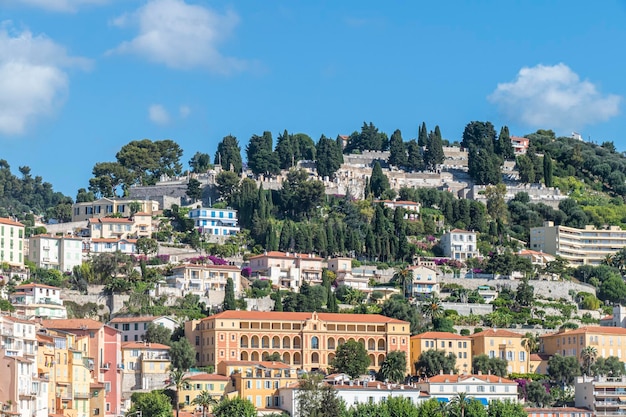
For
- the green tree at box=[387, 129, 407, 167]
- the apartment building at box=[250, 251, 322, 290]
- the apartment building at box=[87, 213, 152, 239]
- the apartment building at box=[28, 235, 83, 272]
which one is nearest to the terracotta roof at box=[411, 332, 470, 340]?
the apartment building at box=[250, 251, 322, 290]

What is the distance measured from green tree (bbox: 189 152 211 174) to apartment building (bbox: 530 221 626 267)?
29.8 meters

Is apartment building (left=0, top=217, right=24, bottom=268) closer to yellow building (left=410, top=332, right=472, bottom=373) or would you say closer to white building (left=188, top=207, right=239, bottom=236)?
white building (left=188, top=207, right=239, bottom=236)

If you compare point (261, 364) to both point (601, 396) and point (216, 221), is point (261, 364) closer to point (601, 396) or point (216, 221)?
point (601, 396)

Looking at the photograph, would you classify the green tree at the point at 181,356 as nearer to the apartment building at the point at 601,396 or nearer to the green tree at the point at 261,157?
the apartment building at the point at 601,396

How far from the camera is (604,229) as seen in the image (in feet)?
420

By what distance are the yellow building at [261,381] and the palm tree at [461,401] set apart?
30.9 ft

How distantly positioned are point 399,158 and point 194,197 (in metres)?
23.3

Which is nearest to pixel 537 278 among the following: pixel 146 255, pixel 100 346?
pixel 146 255

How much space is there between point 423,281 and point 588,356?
16.2 m

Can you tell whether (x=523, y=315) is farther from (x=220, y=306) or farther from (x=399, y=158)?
(x=399, y=158)

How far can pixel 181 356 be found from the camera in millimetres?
88812

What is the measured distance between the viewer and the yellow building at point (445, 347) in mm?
96125

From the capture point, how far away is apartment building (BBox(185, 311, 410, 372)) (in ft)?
308

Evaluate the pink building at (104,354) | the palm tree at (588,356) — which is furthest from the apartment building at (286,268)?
the pink building at (104,354)
